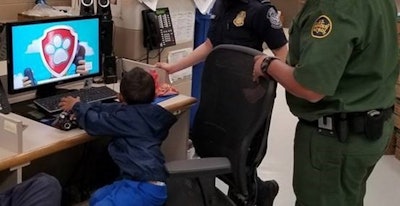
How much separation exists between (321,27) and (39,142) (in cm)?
106

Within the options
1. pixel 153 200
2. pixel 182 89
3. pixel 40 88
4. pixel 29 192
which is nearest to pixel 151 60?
pixel 182 89

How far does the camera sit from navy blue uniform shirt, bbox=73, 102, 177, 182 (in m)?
2.05

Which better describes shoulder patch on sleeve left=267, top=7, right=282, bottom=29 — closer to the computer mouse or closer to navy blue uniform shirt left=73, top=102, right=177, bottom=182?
navy blue uniform shirt left=73, top=102, right=177, bottom=182

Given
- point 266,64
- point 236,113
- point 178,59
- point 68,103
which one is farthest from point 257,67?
point 178,59

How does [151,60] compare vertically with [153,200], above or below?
above

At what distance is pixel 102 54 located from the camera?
2.71 m

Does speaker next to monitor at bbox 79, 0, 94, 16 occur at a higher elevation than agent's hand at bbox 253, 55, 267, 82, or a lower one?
higher

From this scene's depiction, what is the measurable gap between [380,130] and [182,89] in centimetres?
173

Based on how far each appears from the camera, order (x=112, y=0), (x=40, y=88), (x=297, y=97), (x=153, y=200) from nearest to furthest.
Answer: (x=297, y=97) < (x=153, y=200) < (x=40, y=88) < (x=112, y=0)

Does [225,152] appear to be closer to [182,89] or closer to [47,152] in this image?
[47,152]

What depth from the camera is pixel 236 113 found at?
6.55 feet

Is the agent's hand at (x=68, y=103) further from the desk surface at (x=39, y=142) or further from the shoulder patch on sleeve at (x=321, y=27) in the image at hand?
the shoulder patch on sleeve at (x=321, y=27)

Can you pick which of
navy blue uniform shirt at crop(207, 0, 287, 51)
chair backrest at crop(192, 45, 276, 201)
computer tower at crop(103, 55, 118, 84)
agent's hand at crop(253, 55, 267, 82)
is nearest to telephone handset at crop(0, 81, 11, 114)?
computer tower at crop(103, 55, 118, 84)

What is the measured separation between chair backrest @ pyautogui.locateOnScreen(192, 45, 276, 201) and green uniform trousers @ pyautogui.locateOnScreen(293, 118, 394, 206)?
0.53 ft
